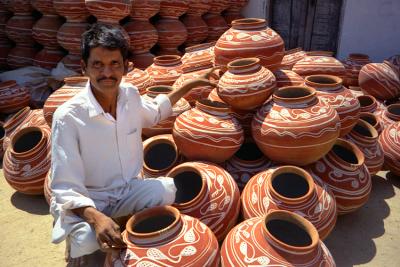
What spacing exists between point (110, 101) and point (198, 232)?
2.97 feet

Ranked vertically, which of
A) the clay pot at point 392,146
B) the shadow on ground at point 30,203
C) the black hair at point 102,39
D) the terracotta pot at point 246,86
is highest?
the black hair at point 102,39

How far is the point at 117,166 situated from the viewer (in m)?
2.09

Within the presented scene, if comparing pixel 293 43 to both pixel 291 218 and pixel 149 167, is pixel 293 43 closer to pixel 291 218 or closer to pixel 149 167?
pixel 149 167

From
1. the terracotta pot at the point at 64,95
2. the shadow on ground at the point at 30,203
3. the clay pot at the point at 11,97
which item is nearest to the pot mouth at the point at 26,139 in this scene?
the terracotta pot at the point at 64,95

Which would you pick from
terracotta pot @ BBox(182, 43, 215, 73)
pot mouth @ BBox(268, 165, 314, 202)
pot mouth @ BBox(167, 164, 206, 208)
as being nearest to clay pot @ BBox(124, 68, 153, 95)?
terracotta pot @ BBox(182, 43, 215, 73)

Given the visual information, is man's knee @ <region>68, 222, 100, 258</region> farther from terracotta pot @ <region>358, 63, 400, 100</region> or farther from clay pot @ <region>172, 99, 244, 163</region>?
terracotta pot @ <region>358, 63, 400, 100</region>

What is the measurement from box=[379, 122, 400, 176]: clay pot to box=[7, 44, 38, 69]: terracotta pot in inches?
200

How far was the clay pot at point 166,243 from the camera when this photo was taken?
1.61 meters

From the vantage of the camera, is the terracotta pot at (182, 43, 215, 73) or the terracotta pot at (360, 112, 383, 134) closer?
the terracotta pot at (360, 112, 383, 134)

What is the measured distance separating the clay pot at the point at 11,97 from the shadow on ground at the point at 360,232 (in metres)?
3.78

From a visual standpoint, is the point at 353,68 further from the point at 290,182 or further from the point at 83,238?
the point at 83,238

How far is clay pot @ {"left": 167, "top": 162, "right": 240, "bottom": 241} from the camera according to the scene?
220 cm

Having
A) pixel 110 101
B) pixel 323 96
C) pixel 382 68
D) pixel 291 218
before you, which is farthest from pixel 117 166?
pixel 382 68

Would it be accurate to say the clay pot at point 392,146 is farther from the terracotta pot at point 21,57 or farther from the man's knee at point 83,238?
the terracotta pot at point 21,57
